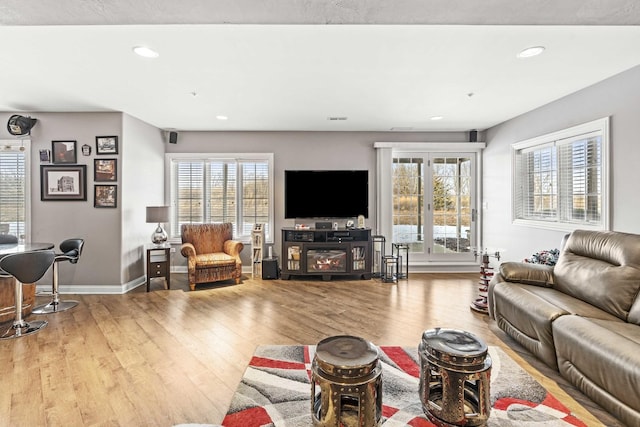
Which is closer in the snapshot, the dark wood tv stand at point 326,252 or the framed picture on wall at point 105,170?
the framed picture on wall at point 105,170

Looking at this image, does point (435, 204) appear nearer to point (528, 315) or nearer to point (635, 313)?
point (528, 315)

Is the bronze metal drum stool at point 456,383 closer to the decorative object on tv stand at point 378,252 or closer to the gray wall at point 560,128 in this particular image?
the gray wall at point 560,128

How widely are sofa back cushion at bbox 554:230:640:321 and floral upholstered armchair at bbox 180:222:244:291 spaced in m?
4.03

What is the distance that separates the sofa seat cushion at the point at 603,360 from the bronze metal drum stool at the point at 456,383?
1.09 metres

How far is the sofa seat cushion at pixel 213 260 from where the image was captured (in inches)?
175

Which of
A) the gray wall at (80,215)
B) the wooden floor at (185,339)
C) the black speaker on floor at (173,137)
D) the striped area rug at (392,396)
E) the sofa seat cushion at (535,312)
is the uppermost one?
the black speaker on floor at (173,137)

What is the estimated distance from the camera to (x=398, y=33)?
2252 millimetres

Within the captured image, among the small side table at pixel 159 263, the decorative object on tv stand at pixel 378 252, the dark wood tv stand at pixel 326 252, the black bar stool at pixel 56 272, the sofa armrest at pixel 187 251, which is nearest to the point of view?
the black bar stool at pixel 56 272

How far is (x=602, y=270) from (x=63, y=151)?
6289mm

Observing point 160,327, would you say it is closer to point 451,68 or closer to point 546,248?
point 451,68

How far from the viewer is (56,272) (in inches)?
146

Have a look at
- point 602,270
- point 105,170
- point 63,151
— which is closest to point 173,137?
point 105,170

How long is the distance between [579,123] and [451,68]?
74.0 inches

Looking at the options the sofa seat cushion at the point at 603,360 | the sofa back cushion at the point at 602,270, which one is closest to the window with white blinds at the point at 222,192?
the sofa back cushion at the point at 602,270
